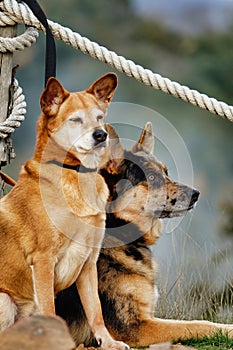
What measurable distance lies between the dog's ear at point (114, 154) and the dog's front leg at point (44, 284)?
39.2 inches

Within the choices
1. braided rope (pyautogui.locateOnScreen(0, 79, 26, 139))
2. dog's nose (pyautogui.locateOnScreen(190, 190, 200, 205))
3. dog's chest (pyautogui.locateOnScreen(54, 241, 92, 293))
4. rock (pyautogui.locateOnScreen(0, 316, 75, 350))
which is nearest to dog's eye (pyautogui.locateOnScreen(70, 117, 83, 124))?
dog's chest (pyautogui.locateOnScreen(54, 241, 92, 293))

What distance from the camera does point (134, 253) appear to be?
4.54 meters

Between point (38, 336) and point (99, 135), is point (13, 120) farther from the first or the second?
point (38, 336)

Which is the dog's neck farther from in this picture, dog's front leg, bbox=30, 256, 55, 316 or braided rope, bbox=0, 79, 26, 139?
dog's front leg, bbox=30, 256, 55, 316

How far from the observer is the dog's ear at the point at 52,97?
3.67 m

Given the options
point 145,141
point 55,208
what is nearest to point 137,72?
point 145,141

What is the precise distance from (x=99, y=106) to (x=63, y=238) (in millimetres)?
711

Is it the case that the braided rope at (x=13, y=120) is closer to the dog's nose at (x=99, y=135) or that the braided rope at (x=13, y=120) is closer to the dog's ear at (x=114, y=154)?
the dog's ear at (x=114, y=154)

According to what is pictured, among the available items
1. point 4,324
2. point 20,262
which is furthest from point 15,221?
point 4,324

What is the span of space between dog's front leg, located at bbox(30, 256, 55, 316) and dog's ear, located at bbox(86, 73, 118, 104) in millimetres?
907

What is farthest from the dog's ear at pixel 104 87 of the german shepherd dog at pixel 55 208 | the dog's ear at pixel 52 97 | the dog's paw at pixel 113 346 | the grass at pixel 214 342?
the grass at pixel 214 342

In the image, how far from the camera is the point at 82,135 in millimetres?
3693

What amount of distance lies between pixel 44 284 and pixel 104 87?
1.08 metres

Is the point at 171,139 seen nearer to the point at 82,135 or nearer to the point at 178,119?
the point at 82,135
